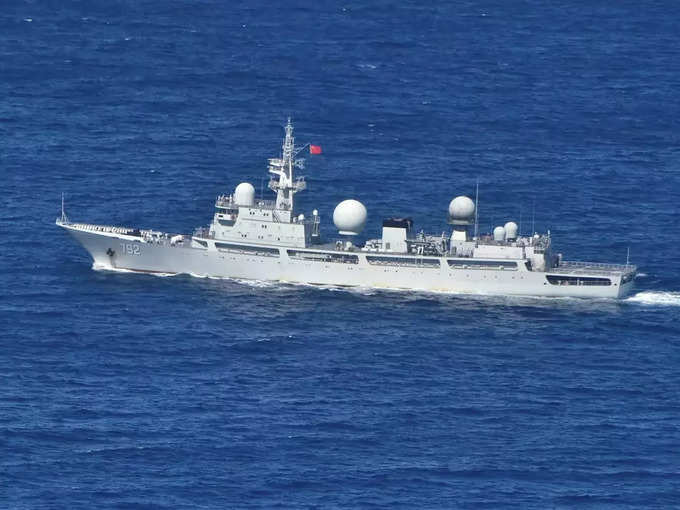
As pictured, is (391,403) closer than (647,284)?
Yes

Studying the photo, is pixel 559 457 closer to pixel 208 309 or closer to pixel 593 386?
pixel 593 386

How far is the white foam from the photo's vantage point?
19412 centimetres

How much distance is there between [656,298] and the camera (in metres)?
195

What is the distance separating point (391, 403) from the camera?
16750 cm

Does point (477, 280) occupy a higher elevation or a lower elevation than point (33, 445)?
higher

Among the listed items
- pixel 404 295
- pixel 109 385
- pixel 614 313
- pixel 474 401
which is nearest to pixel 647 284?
pixel 614 313

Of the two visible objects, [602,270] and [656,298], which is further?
[602,270]

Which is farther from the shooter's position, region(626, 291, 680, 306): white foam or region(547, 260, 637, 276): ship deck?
region(547, 260, 637, 276): ship deck

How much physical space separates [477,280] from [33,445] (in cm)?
5571

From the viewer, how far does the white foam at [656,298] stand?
194125mm

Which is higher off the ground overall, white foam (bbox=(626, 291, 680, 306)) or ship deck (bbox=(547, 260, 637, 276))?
ship deck (bbox=(547, 260, 637, 276))

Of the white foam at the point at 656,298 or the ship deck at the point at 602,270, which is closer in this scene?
the white foam at the point at 656,298

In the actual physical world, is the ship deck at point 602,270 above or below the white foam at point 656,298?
above

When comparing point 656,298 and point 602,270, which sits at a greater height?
point 602,270
